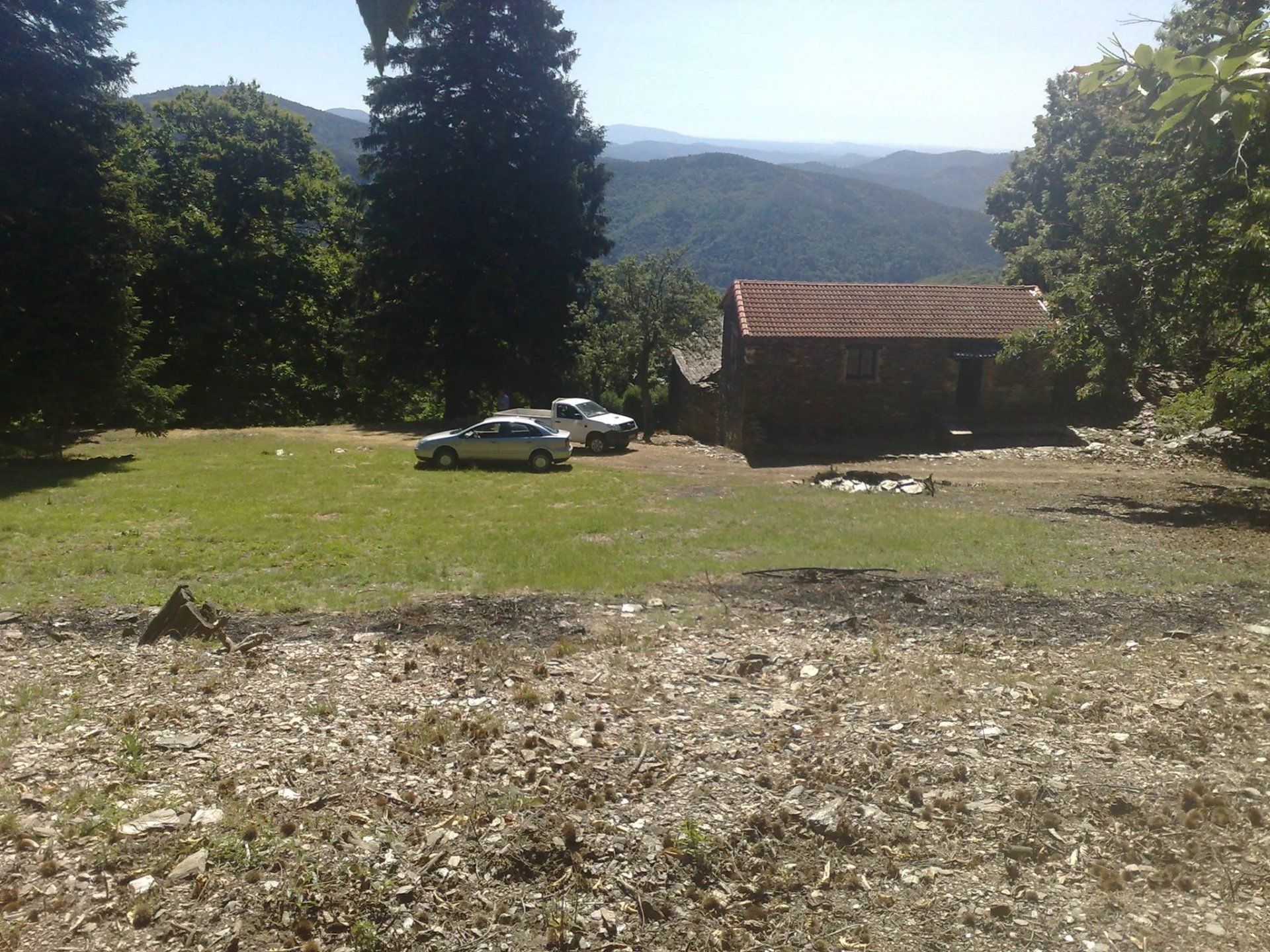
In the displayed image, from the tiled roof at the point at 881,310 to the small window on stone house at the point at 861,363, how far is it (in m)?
0.63

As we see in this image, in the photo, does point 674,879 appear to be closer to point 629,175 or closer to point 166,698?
point 166,698

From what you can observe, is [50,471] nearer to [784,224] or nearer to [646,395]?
[646,395]

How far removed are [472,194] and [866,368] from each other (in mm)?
16812

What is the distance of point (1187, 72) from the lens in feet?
11.0

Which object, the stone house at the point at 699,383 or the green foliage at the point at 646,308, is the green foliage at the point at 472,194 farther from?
the stone house at the point at 699,383

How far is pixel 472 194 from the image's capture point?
3531 cm

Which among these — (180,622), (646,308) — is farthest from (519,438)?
(180,622)

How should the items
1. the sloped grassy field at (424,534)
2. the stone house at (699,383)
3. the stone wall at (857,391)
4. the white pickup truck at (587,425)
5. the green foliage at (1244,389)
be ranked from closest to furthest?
the sloped grassy field at (424,534), the green foliage at (1244,389), the white pickup truck at (587,425), the stone wall at (857,391), the stone house at (699,383)

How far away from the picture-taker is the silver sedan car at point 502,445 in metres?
25.7

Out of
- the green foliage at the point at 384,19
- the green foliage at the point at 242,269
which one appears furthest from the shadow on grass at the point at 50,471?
the green foliage at the point at 384,19

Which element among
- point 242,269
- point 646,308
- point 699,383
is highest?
point 242,269

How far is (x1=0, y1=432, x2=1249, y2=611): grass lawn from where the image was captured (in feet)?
41.4

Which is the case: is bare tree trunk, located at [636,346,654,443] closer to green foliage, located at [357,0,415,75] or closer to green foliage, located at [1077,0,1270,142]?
green foliage, located at [1077,0,1270,142]

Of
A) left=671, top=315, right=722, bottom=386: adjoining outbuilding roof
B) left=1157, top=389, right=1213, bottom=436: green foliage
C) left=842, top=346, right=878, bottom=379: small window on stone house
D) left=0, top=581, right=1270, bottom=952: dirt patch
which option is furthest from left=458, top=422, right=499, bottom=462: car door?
left=1157, top=389, right=1213, bottom=436: green foliage
